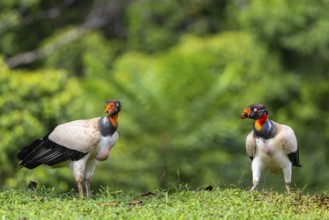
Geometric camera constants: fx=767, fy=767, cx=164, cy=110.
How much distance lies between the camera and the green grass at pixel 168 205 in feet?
22.0

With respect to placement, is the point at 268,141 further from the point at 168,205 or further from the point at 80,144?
the point at 80,144

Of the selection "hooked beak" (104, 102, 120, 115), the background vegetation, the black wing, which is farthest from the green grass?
the background vegetation

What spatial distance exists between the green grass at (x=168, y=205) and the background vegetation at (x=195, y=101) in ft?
9.84

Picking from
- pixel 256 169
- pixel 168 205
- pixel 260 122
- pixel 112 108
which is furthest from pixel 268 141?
pixel 112 108

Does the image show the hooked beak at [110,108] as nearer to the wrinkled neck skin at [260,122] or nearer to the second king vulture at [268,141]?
the second king vulture at [268,141]

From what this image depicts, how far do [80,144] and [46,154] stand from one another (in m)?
0.48

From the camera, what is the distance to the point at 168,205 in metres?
7.25

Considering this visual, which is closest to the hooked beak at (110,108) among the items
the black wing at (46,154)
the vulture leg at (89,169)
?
the black wing at (46,154)

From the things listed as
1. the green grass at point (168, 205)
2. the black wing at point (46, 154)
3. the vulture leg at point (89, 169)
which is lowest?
the green grass at point (168, 205)

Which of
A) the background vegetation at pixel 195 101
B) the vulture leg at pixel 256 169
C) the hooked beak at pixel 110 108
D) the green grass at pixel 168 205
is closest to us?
the green grass at pixel 168 205

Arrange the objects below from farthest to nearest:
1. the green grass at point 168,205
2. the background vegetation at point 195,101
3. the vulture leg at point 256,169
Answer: the background vegetation at point 195,101
the vulture leg at point 256,169
the green grass at point 168,205

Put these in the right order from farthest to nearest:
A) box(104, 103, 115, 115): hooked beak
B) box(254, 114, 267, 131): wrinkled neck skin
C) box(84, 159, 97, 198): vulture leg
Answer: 1. box(84, 159, 97, 198): vulture leg
2. box(254, 114, 267, 131): wrinkled neck skin
3. box(104, 103, 115, 115): hooked beak

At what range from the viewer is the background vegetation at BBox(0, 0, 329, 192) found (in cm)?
1539

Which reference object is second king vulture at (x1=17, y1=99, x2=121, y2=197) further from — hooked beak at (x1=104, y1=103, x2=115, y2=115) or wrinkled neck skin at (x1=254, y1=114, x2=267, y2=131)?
wrinkled neck skin at (x1=254, y1=114, x2=267, y2=131)
